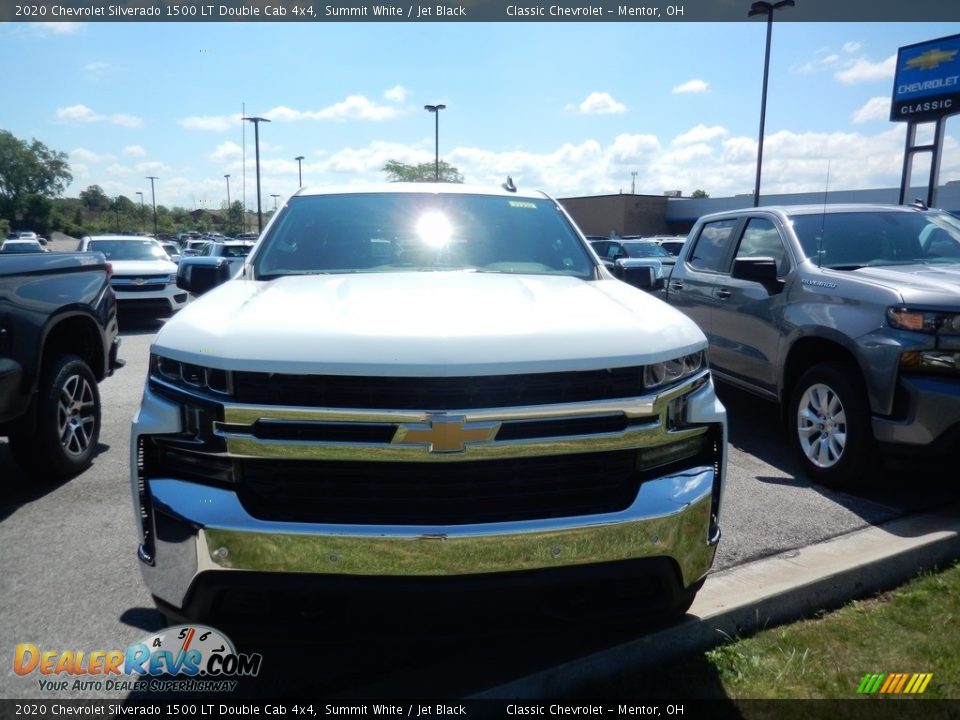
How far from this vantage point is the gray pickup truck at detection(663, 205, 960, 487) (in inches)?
166

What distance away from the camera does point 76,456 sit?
4938 mm

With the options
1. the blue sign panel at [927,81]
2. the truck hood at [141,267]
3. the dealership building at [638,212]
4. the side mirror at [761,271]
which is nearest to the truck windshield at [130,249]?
the truck hood at [141,267]

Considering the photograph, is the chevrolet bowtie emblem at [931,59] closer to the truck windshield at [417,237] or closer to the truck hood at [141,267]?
the truck hood at [141,267]

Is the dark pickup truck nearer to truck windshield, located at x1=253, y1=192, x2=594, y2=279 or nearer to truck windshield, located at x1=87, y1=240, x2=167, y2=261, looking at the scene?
truck windshield, located at x1=253, y1=192, x2=594, y2=279

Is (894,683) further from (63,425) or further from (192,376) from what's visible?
(63,425)

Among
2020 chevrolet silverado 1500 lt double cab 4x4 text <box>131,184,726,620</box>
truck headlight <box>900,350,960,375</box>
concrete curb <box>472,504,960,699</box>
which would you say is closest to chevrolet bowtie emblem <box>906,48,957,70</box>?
truck headlight <box>900,350,960,375</box>

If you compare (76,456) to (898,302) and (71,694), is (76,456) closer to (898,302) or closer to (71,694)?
(71,694)

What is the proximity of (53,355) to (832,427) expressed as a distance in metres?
5.07

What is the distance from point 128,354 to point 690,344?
31.4ft

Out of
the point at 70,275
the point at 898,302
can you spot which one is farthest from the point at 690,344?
the point at 70,275

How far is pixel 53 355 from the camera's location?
4887 mm

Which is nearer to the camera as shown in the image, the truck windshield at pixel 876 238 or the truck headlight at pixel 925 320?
the truck headlight at pixel 925 320

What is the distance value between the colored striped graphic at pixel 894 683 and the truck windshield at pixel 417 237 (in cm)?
205

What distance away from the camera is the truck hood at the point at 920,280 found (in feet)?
14.0
